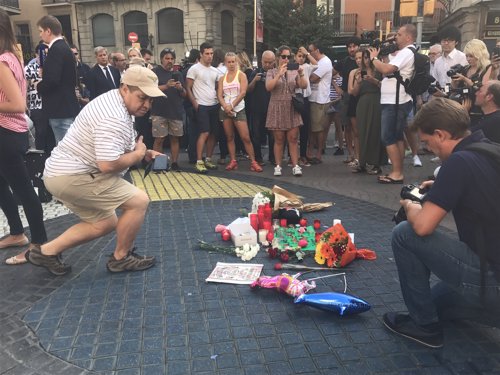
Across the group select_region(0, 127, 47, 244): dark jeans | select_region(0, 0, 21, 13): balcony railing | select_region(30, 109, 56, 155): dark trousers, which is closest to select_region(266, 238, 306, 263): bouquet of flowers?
select_region(0, 127, 47, 244): dark jeans

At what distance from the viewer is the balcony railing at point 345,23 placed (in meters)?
35.0

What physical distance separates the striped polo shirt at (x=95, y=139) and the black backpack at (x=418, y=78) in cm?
437

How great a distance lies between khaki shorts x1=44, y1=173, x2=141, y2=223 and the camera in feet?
10.8

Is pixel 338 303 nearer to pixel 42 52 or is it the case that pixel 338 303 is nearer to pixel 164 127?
pixel 42 52

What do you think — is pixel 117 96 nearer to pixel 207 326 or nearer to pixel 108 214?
pixel 108 214

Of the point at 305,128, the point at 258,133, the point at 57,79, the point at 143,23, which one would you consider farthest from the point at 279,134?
the point at 143,23

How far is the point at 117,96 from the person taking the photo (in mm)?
3264

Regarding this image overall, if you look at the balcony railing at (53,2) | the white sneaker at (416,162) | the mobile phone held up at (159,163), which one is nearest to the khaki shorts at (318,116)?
the white sneaker at (416,162)

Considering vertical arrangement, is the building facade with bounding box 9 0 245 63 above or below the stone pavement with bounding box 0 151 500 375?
above

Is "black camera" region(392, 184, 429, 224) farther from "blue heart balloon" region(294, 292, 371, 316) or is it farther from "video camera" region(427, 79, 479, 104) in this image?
"video camera" region(427, 79, 479, 104)

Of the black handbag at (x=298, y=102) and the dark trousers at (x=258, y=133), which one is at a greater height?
the black handbag at (x=298, y=102)

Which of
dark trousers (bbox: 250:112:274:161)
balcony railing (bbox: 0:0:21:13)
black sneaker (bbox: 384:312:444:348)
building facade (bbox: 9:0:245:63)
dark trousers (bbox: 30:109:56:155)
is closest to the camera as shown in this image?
black sneaker (bbox: 384:312:444:348)

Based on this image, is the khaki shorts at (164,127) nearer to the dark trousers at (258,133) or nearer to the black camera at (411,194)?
the dark trousers at (258,133)

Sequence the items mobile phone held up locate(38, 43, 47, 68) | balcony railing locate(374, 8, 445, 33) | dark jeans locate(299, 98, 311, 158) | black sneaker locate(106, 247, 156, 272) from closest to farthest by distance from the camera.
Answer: black sneaker locate(106, 247, 156, 272)
mobile phone held up locate(38, 43, 47, 68)
dark jeans locate(299, 98, 311, 158)
balcony railing locate(374, 8, 445, 33)
